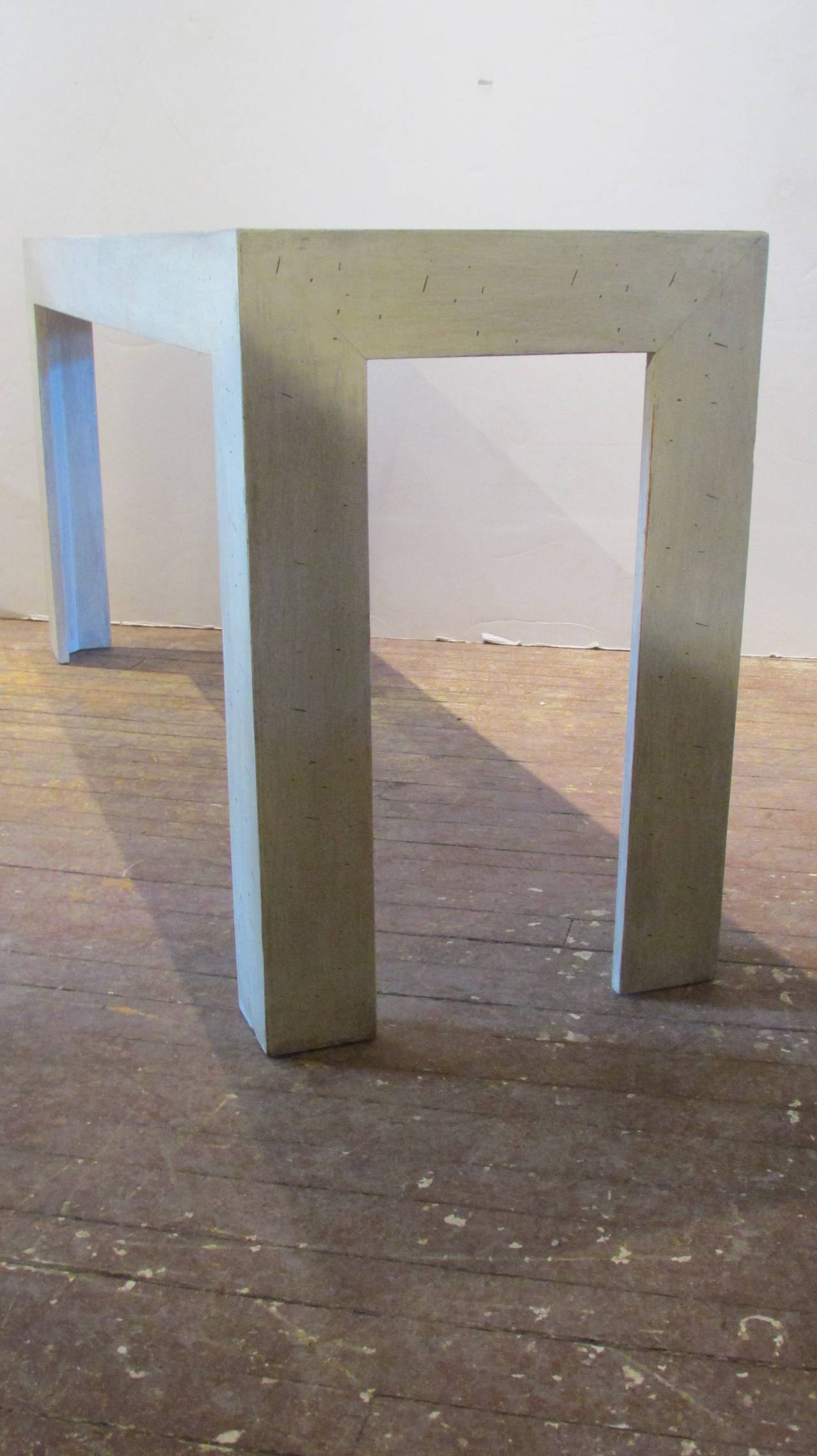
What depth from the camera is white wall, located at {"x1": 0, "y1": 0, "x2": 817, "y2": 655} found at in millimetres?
2715

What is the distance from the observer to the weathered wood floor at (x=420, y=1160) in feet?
3.21

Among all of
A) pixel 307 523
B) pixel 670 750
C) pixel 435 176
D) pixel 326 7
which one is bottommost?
pixel 670 750

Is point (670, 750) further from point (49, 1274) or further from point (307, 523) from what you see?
point (49, 1274)

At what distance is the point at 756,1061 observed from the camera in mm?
1418

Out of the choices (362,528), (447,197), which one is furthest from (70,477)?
(362,528)

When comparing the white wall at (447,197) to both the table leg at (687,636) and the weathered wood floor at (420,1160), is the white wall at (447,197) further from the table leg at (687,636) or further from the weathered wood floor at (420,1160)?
the table leg at (687,636)

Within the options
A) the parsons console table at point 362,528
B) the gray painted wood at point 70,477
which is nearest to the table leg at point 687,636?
the parsons console table at point 362,528

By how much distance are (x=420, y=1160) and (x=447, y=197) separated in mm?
2160

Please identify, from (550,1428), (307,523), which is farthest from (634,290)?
(550,1428)

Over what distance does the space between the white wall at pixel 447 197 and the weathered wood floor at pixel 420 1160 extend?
1.00 metres

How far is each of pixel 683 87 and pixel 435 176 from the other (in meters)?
0.51

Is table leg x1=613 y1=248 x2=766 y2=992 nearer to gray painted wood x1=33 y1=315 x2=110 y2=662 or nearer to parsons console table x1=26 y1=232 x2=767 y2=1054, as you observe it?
parsons console table x1=26 y1=232 x2=767 y2=1054

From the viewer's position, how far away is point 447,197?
2.82 metres

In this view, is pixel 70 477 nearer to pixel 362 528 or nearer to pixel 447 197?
pixel 447 197
